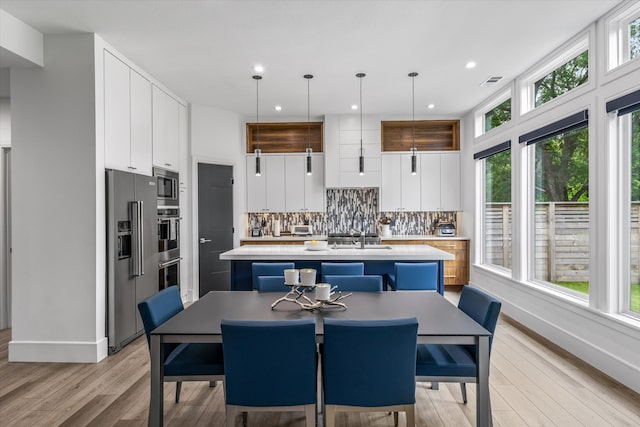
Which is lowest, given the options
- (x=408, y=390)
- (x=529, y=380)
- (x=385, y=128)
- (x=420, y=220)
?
(x=529, y=380)

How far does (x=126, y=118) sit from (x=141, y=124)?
336 millimetres

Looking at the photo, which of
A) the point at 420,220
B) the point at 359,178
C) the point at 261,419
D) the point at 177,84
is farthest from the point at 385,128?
the point at 261,419

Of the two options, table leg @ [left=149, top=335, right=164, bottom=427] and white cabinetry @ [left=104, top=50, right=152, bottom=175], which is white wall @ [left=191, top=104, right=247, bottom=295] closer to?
white cabinetry @ [left=104, top=50, right=152, bottom=175]

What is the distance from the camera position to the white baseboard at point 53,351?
3.45 m

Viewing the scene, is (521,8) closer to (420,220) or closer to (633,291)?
(633,291)

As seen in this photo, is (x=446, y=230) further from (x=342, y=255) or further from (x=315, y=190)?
→ (x=342, y=255)

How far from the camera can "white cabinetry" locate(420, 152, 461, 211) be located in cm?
663

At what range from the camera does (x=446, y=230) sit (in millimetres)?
6586

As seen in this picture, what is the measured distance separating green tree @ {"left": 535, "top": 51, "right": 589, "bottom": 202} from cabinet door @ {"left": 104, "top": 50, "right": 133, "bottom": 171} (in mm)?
4533

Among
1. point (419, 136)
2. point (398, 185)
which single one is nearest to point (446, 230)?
point (398, 185)

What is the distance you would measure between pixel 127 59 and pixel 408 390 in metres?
4.17

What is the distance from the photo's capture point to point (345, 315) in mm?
2248

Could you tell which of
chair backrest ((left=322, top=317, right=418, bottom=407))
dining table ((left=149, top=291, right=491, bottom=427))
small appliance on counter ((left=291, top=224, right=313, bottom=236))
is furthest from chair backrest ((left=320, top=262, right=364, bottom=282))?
small appliance on counter ((left=291, top=224, right=313, bottom=236))

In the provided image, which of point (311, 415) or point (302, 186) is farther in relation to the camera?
point (302, 186)
